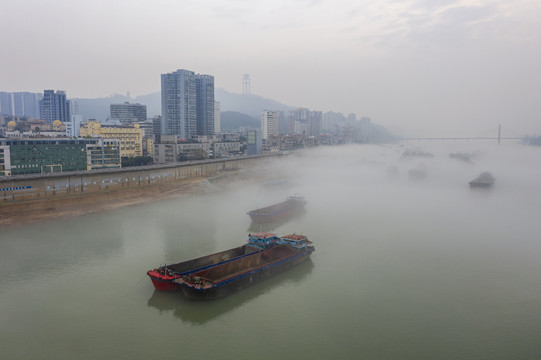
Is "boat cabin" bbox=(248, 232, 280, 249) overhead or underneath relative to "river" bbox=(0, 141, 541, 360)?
overhead

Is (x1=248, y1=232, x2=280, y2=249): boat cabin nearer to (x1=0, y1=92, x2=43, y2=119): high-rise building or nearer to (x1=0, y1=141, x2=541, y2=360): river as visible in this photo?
(x1=0, y1=141, x2=541, y2=360): river

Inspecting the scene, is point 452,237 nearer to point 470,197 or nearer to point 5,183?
point 470,197

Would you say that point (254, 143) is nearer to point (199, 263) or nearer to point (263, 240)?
point (263, 240)

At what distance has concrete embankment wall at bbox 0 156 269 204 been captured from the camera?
17.7 metres

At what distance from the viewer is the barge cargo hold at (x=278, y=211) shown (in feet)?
49.2

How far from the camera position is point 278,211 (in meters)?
15.9

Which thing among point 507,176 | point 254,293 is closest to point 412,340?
point 254,293

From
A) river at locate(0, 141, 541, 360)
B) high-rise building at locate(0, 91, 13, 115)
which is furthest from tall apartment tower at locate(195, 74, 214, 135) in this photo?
high-rise building at locate(0, 91, 13, 115)

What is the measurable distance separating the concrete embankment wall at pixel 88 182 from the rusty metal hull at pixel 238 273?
515 inches

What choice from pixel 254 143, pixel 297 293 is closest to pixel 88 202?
pixel 297 293

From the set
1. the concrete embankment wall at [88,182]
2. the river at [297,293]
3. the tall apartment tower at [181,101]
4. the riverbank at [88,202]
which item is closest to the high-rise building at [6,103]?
the tall apartment tower at [181,101]

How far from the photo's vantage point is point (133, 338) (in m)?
6.61

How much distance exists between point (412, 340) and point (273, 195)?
1590 cm

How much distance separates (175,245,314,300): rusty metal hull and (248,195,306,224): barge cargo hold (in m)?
4.20
